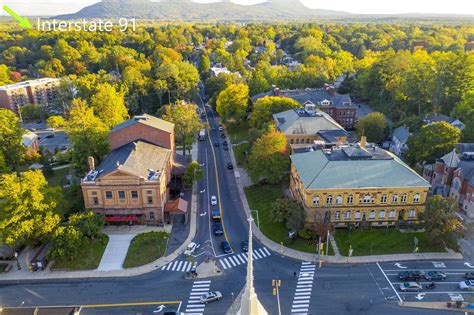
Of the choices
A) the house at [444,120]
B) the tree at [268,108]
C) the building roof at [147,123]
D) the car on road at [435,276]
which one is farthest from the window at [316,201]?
the house at [444,120]

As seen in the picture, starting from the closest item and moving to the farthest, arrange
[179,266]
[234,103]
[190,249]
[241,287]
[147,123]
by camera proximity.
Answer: [241,287]
[179,266]
[190,249]
[147,123]
[234,103]

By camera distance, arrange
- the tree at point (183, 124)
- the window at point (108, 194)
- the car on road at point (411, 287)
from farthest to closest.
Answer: the tree at point (183, 124)
the window at point (108, 194)
the car on road at point (411, 287)

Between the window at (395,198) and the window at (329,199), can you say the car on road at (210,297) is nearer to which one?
the window at (329,199)

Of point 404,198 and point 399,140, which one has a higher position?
point 404,198

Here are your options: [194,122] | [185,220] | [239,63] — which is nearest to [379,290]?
[185,220]

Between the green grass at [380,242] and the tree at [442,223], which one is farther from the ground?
the tree at [442,223]

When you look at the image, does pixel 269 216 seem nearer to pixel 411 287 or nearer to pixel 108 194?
pixel 411 287

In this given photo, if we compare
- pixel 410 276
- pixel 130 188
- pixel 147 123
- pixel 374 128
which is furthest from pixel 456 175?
pixel 147 123

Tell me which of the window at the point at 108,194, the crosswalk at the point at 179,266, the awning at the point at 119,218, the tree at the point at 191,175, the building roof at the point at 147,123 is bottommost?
the crosswalk at the point at 179,266
